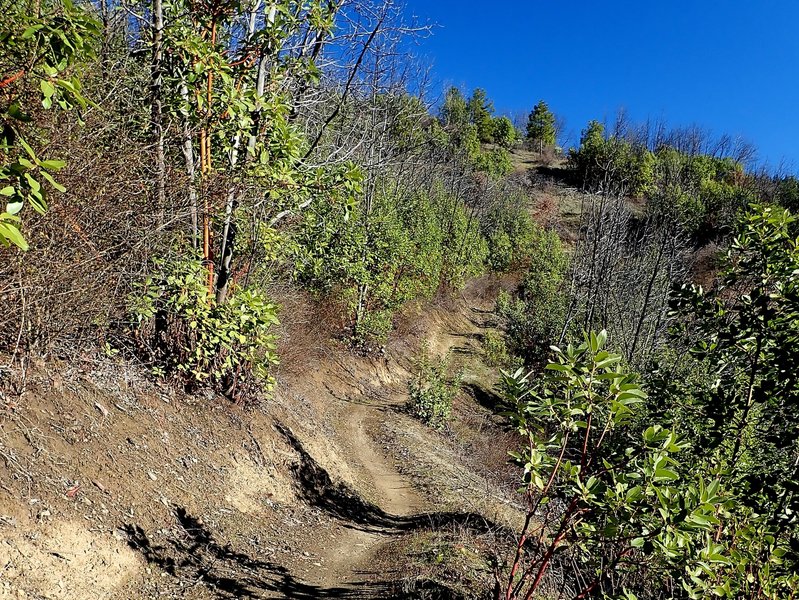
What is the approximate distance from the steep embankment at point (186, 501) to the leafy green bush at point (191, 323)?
45 centimetres

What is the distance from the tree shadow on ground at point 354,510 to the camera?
27.1ft

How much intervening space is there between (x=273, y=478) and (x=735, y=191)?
53.7 meters

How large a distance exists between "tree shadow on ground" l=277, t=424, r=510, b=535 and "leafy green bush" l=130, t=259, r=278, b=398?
2.18 m

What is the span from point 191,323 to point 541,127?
77169mm

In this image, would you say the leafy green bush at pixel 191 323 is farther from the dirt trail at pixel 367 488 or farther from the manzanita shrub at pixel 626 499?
the manzanita shrub at pixel 626 499

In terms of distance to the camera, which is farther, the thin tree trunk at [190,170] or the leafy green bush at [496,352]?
the leafy green bush at [496,352]

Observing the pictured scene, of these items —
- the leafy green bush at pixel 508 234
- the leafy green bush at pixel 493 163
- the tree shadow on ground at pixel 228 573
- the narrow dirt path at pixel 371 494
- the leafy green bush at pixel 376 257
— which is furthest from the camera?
the leafy green bush at pixel 493 163

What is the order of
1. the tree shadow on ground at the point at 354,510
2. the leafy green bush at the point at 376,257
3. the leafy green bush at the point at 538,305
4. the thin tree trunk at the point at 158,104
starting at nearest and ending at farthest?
the thin tree trunk at the point at 158,104 < the tree shadow on ground at the point at 354,510 < the leafy green bush at the point at 376,257 < the leafy green bush at the point at 538,305

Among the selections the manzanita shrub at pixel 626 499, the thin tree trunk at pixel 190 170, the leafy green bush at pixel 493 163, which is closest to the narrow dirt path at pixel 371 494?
the manzanita shrub at pixel 626 499

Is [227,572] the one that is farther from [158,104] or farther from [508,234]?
[508,234]

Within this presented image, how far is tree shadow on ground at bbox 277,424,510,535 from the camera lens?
825 cm

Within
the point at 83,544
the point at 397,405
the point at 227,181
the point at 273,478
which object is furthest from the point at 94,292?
the point at 397,405

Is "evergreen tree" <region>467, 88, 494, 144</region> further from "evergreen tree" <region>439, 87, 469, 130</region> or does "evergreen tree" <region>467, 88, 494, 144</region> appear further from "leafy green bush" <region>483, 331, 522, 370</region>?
"leafy green bush" <region>483, 331, 522, 370</region>

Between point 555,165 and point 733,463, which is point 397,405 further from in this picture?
point 555,165
